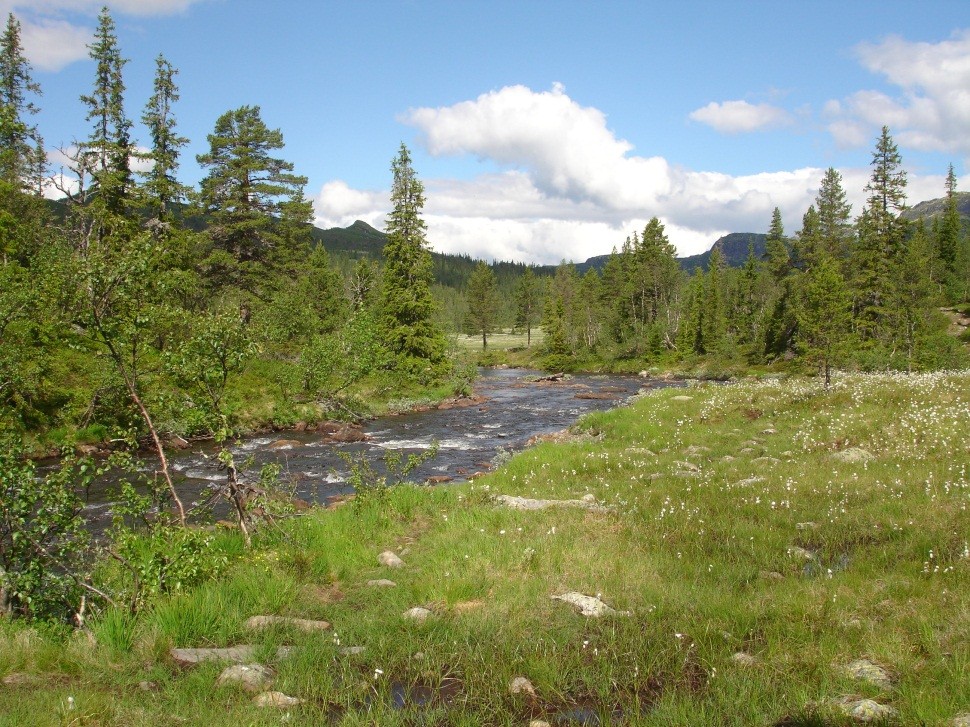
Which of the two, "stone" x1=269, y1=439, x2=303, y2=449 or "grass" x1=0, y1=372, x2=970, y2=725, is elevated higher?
"grass" x1=0, y1=372, x2=970, y2=725

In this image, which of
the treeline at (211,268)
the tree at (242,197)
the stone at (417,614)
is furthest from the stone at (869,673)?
the tree at (242,197)

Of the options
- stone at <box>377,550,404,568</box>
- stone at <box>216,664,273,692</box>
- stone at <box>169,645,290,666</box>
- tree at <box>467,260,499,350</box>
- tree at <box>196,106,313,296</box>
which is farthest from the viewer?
tree at <box>467,260,499,350</box>

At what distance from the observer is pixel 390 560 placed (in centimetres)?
856

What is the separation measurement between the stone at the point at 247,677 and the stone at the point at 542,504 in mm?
5958

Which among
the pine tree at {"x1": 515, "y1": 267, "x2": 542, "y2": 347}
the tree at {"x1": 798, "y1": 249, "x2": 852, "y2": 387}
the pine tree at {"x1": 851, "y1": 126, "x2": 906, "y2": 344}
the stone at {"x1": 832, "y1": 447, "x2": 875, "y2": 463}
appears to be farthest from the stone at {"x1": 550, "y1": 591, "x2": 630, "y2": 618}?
the pine tree at {"x1": 515, "y1": 267, "x2": 542, "y2": 347}

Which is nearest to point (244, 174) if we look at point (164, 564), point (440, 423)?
point (440, 423)

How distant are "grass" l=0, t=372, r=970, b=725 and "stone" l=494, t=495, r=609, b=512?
345 millimetres

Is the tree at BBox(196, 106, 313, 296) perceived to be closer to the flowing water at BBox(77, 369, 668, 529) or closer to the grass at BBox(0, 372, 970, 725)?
the flowing water at BBox(77, 369, 668, 529)

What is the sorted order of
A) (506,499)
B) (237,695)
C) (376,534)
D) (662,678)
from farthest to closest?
1. (506,499)
2. (376,534)
3. (662,678)
4. (237,695)

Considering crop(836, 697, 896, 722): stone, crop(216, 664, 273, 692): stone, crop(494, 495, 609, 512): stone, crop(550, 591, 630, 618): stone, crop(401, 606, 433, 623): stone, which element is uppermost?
crop(836, 697, 896, 722): stone

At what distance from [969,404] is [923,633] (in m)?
13.7

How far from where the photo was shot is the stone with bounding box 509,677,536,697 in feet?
16.9

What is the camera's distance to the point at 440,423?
31.9 meters

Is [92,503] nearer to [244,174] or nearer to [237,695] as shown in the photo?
[237,695]
